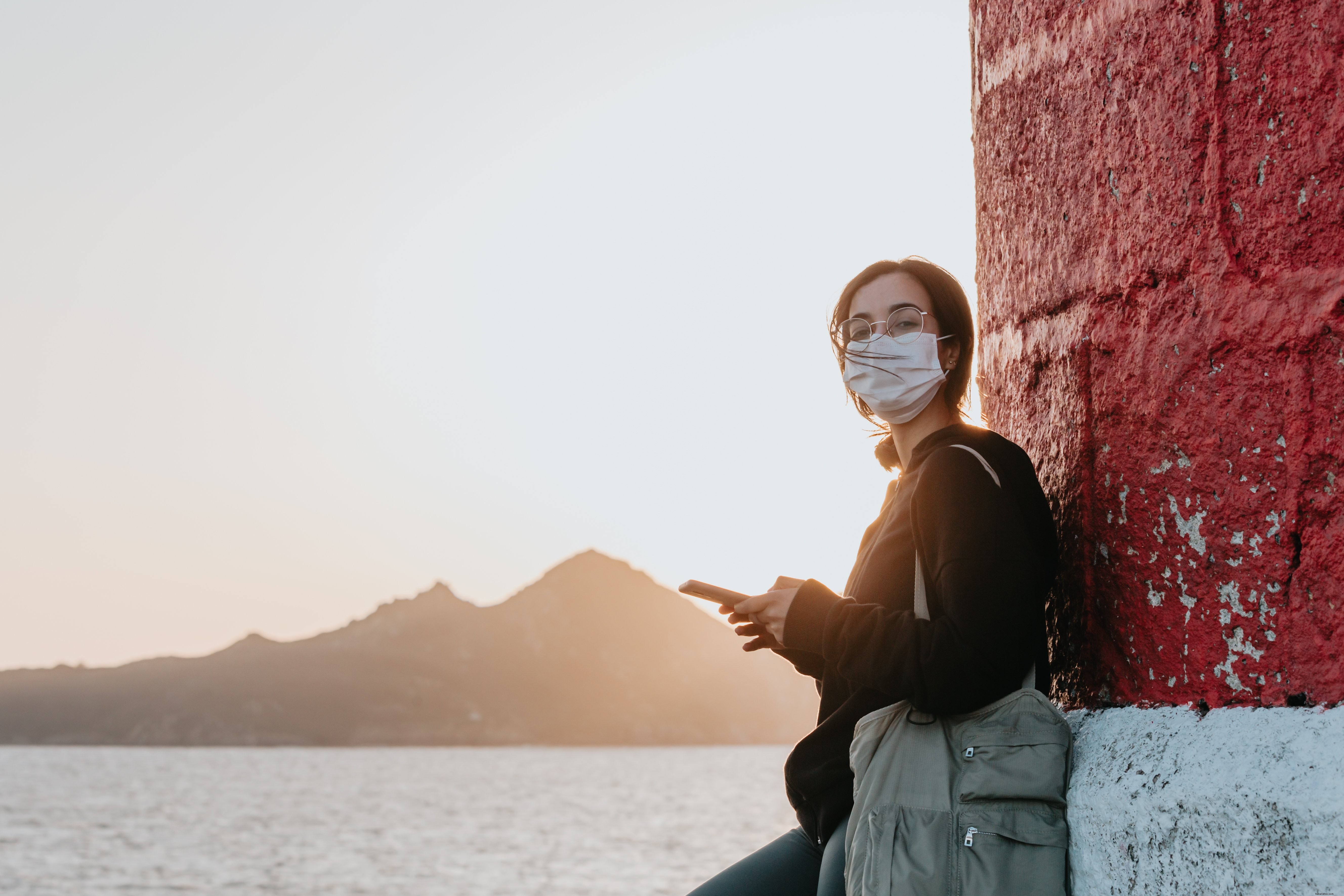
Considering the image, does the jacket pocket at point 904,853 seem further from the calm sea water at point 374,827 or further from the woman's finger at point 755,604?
the calm sea water at point 374,827

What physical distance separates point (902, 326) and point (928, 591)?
1.83 ft

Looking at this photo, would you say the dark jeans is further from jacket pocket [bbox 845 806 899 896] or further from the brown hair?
the brown hair

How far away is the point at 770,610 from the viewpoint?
1729 millimetres

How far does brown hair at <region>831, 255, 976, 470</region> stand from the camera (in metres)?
1.98

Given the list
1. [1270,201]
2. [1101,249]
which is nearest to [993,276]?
[1101,249]

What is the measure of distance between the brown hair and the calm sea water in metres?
37.8

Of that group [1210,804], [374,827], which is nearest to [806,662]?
[1210,804]

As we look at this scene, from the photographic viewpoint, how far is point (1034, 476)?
163cm

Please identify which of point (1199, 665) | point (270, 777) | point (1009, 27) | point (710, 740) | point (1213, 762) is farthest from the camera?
point (710, 740)

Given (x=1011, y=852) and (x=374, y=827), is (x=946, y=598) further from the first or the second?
(x=374, y=827)

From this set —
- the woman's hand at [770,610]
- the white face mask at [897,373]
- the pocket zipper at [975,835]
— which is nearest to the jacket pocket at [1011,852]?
the pocket zipper at [975,835]

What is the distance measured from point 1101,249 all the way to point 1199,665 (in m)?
0.61

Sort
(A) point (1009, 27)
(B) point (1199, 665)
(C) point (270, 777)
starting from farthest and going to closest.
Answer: (C) point (270, 777), (A) point (1009, 27), (B) point (1199, 665)

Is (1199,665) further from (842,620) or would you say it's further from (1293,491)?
(842,620)
